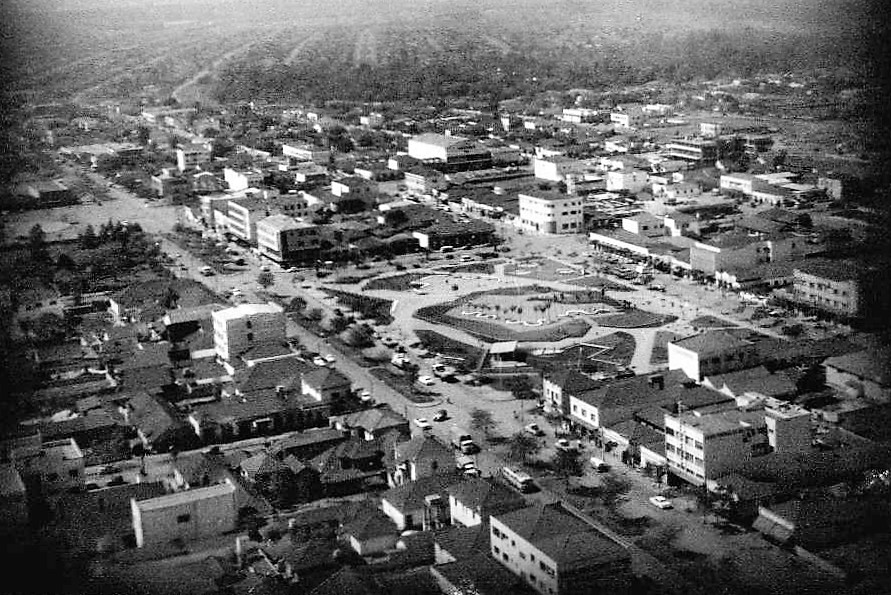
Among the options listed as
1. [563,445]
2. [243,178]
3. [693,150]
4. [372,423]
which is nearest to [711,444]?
[563,445]

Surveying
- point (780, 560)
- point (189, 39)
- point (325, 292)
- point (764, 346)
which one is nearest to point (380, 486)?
point (780, 560)

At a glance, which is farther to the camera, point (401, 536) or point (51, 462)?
point (51, 462)

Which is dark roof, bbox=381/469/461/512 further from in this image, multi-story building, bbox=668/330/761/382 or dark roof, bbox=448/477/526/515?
multi-story building, bbox=668/330/761/382

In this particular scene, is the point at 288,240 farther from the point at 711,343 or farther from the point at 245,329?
the point at 711,343

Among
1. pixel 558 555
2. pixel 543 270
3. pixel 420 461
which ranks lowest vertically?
pixel 543 270

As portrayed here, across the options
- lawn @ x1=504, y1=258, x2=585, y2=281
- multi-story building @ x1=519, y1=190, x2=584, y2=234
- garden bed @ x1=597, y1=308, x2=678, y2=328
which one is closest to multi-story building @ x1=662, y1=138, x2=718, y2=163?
multi-story building @ x1=519, y1=190, x2=584, y2=234

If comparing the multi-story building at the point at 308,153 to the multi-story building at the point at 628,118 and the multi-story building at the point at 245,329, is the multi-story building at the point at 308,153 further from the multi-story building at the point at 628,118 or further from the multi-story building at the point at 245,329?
the multi-story building at the point at 245,329

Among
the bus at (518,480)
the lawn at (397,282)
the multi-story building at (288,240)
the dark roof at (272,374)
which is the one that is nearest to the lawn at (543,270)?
the lawn at (397,282)

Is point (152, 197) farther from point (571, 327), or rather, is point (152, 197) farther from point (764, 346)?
point (764, 346)
